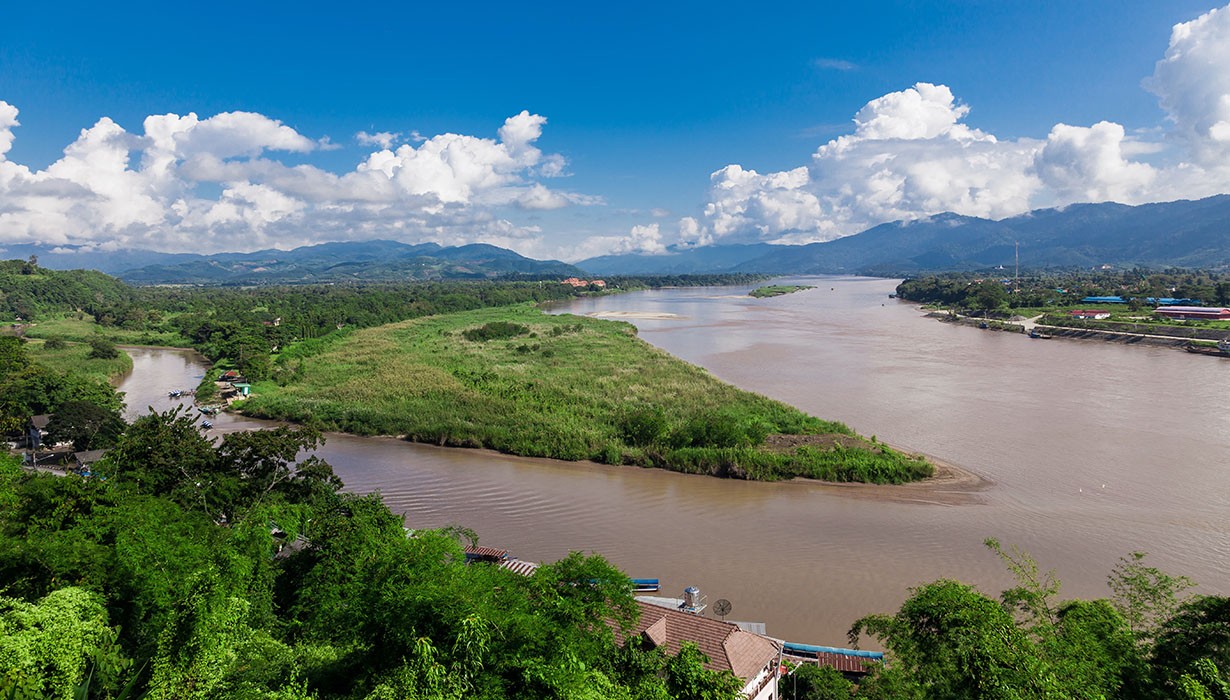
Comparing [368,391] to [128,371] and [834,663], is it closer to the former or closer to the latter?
[128,371]

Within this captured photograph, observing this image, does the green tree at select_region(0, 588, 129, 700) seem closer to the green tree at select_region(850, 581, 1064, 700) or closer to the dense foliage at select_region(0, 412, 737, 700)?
the dense foliage at select_region(0, 412, 737, 700)

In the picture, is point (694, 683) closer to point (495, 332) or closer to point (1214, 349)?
point (495, 332)

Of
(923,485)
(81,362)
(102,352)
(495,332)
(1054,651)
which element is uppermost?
(495,332)

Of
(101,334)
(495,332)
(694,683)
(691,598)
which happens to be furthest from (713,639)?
(101,334)

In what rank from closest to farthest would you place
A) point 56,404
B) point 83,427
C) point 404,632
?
point 404,632 → point 83,427 → point 56,404

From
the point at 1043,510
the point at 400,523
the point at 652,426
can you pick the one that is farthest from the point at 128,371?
the point at 1043,510

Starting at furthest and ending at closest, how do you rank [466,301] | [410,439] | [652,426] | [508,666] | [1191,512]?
[466,301]
[410,439]
[652,426]
[1191,512]
[508,666]

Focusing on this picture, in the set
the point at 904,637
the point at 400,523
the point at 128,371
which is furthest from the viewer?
the point at 128,371
